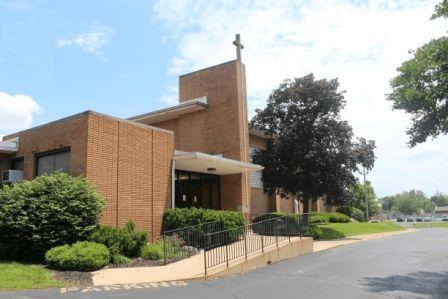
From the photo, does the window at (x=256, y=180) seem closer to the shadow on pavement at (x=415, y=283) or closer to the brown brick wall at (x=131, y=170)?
the brown brick wall at (x=131, y=170)

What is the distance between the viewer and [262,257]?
15.4 meters

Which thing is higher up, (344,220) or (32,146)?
(32,146)

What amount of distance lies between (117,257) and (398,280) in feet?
26.1

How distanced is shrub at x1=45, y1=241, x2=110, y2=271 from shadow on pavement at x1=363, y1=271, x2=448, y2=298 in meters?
7.09

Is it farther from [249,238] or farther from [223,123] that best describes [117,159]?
[223,123]

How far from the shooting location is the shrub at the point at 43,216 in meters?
13.9

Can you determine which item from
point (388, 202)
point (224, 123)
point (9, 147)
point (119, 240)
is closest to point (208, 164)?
point (224, 123)

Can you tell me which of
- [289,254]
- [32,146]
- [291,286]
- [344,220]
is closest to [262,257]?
[289,254]

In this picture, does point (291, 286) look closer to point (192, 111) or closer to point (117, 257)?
point (117, 257)

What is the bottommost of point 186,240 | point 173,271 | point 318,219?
point 173,271

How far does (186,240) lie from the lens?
56.6ft

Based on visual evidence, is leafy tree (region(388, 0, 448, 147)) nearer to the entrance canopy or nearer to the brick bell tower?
the entrance canopy

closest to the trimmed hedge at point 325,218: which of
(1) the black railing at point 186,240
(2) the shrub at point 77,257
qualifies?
(1) the black railing at point 186,240

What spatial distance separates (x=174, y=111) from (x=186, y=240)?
40.9 feet
